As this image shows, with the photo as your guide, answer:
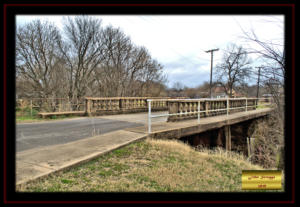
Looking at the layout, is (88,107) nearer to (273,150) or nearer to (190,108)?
(190,108)

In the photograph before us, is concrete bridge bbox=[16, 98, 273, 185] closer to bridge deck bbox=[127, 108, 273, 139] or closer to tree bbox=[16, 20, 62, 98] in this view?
bridge deck bbox=[127, 108, 273, 139]

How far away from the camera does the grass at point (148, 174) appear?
3051 mm

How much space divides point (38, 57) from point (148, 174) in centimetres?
1546

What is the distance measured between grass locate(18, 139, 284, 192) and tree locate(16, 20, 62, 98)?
43.8 ft

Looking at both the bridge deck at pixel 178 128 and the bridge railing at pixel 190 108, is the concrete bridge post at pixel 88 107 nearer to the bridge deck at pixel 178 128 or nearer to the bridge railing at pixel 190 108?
the bridge railing at pixel 190 108

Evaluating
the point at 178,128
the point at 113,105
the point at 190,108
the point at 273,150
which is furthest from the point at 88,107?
the point at 273,150

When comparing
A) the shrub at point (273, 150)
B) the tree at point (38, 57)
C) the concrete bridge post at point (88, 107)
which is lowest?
the shrub at point (273, 150)

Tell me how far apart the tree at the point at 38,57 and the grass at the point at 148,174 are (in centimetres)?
1335

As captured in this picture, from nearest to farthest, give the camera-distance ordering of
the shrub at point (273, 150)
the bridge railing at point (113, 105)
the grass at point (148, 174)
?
1. the grass at point (148, 174)
2. the shrub at point (273, 150)
3. the bridge railing at point (113, 105)

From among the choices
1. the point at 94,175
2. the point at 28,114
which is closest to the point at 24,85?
the point at 28,114

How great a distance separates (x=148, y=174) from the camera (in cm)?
371

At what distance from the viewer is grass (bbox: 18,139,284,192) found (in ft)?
10.0

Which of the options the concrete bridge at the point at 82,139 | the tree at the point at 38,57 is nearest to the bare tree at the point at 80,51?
the tree at the point at 38,57

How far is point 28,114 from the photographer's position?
1120 cm
